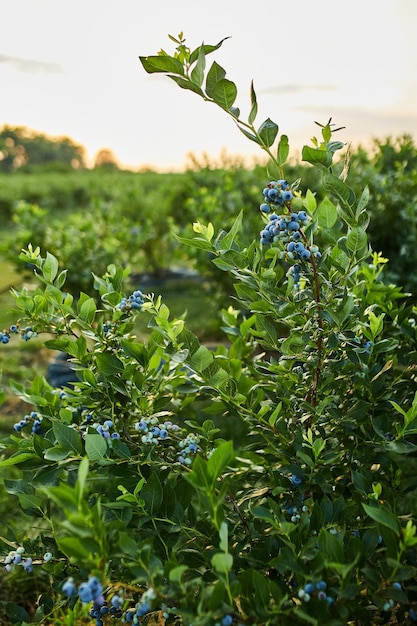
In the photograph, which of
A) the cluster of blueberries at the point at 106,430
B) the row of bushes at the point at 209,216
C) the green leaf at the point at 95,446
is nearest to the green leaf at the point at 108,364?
the cluster of blueberries at the point at 106,430

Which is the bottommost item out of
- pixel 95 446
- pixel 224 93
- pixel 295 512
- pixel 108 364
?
pixel 295 512

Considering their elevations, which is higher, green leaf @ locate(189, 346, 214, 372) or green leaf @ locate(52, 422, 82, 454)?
green leaf @ locate(189, 346, 214, 372)

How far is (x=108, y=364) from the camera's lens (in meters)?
1.62

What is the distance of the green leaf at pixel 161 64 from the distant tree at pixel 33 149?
157ft

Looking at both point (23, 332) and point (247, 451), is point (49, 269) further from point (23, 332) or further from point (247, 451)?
point (247, 451)

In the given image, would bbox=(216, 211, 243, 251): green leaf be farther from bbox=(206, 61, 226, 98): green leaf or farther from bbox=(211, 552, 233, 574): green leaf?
bbox=(211, 552, 233, 574): green leaf

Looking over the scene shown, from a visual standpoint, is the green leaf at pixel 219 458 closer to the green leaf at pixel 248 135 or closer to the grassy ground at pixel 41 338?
the green leaf at pixel 248 135

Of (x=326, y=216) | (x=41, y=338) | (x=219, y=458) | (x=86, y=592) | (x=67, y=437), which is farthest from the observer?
(x=41, y=338)

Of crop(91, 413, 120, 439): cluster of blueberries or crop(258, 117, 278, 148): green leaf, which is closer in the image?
crop(258, 117, 278, 148): green leaf

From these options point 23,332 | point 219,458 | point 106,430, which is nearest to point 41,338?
point 23,332

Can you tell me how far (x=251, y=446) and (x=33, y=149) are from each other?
53.0 metres

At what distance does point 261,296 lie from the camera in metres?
1.60

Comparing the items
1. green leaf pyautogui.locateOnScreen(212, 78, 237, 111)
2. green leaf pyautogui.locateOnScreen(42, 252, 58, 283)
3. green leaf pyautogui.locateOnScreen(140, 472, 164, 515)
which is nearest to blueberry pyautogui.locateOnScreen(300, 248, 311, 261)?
green leaf pyautogui.locateOnScreen(212, 78, 237, 111)

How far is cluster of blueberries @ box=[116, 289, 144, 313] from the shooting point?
170 cm
